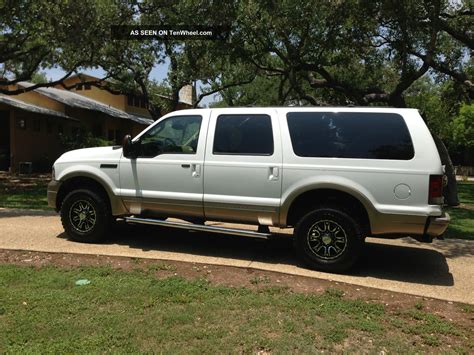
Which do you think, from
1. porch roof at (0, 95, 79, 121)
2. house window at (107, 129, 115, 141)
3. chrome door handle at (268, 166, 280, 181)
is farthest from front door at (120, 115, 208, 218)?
house window at (107, 129, 115, 141)

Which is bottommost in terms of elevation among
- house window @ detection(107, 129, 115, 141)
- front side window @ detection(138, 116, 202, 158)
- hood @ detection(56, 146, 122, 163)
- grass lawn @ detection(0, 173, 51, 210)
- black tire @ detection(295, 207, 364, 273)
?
grass lawn @ detection(0, 173, 51, 210)

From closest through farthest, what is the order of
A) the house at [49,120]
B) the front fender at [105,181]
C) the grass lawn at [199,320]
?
the grass lawn at [199,320] < the front fender at [105,181] < the house at [49,120]

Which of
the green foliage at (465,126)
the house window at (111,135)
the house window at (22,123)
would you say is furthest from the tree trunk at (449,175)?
the green foliage at (465,126)

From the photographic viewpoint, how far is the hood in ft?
24.0

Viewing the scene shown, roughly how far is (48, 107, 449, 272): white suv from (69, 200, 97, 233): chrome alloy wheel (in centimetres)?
1

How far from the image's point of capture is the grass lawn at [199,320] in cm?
407

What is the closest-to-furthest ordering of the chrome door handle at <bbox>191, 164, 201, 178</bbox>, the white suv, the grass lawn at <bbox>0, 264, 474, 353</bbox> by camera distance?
the grass lawn at <bbox>0, 264, 474, 353</bbox> → the white suv → the chrome door handle at <bbox>191, 164, 201, 178</bbox>

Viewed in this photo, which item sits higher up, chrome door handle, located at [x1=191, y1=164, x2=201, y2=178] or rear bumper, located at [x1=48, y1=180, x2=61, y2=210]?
chrome door handle, located at [x1=191, y1=164, x2=201, y2=178]

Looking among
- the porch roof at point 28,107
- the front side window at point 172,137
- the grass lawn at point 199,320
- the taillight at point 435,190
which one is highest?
the porch roof at point 28,107

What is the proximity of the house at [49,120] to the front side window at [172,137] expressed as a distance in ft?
59.6

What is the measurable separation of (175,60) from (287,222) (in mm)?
16743

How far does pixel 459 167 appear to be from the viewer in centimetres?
4134

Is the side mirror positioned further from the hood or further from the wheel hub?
the wheel hub

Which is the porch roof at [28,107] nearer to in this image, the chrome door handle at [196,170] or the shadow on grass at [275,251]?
the shadow on grass at [275,251]
